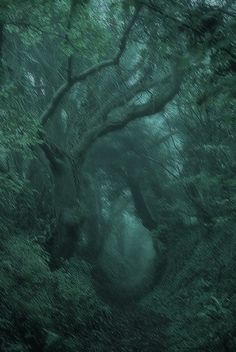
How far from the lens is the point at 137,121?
19.5 metres

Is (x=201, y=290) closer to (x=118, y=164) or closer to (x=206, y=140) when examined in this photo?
(x=206, y=140)

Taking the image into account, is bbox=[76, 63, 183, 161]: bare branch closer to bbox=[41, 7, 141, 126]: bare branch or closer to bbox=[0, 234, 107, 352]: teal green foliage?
bbox=[41, 7, 141, 126]: bare branch

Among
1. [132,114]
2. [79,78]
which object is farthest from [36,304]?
[132,114]

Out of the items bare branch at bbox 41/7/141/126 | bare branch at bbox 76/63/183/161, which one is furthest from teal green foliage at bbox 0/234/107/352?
bare branch at bbox 76/63/183/161

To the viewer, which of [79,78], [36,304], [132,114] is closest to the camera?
[36,304]

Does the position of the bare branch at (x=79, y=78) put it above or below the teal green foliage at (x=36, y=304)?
above

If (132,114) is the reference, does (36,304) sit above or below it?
below

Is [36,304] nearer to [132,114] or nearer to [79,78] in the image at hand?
[79,78]

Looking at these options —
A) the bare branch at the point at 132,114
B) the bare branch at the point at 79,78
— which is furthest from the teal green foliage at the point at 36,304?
the bare branch at the point at 132,114

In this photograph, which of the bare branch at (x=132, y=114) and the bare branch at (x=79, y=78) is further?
the bare branch at (x=132, y=114)

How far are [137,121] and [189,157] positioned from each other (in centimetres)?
358

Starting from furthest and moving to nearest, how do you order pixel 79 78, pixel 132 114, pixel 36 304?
pixel 132 114 < pixel 79 78 < pixel 36 304

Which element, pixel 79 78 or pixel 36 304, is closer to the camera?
pixel 36 304

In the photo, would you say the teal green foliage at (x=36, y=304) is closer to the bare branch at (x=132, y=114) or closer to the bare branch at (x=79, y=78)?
the bare branch at (x=79, y=78)
